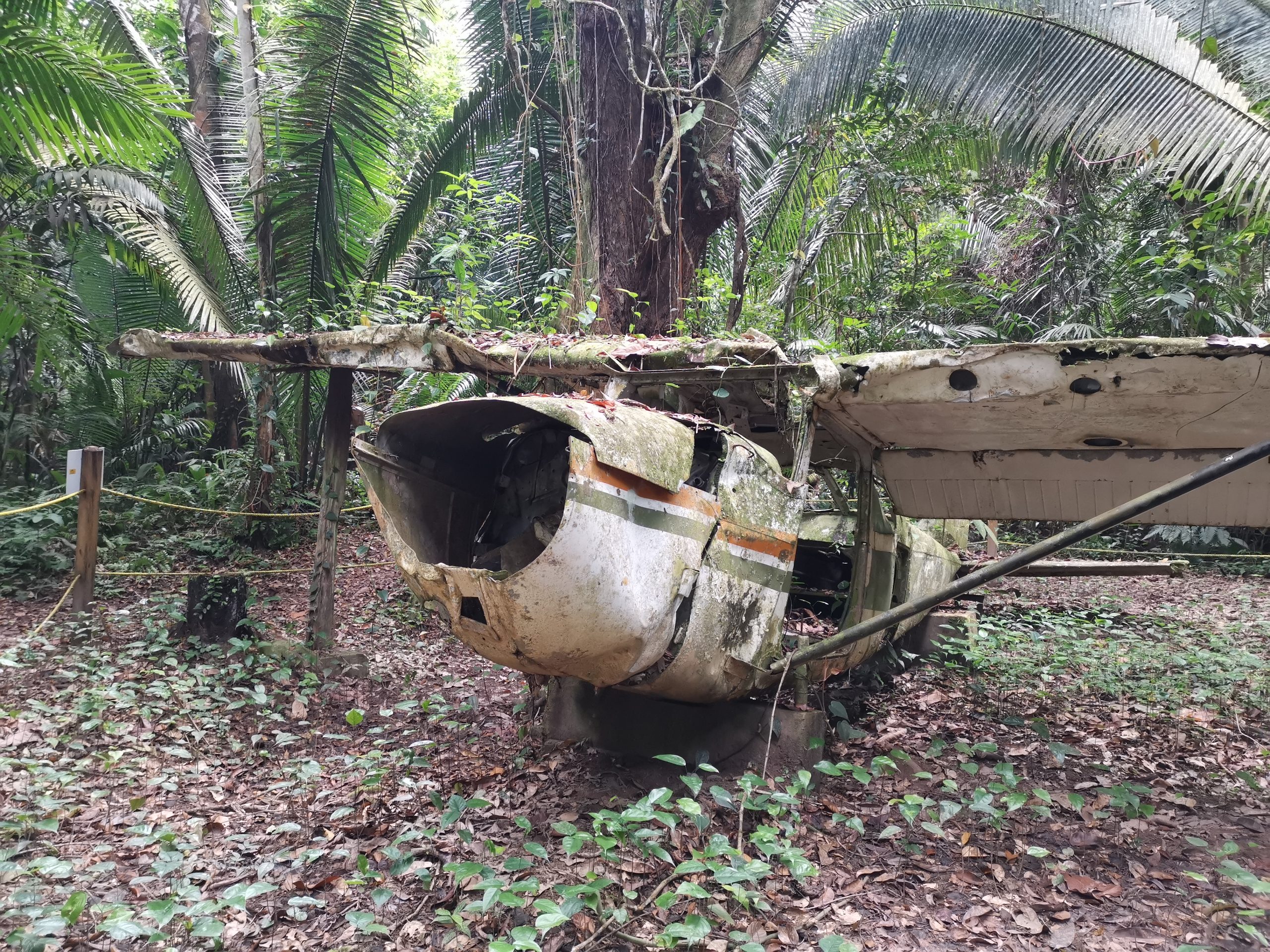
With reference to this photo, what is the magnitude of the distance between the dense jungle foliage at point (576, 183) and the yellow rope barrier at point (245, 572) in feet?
4.08

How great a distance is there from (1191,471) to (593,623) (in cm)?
438

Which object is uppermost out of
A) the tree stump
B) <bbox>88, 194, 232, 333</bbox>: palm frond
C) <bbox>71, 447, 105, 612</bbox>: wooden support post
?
<bbox>88, 194, 232, 333</bbox>: palm frond

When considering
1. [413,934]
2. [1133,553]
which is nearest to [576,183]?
[413,934]

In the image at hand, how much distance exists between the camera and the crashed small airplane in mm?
3615

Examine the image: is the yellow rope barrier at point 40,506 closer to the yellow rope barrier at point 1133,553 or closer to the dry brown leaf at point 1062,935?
the dry brown leaf at point 1062,935

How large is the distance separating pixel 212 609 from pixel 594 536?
17.5ft

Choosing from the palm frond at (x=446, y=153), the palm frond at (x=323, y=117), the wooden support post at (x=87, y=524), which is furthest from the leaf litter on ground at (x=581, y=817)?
the palm frond at (x=446, y=153)

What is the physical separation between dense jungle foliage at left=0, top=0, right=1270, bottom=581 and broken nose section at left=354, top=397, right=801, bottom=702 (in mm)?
2206

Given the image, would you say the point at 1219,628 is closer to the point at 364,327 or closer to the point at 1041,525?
the point at 1041,525

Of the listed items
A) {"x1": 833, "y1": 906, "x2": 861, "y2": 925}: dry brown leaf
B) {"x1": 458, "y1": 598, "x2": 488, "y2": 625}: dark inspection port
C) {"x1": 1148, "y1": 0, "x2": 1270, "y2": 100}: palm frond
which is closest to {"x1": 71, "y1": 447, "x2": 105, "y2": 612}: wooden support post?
{"x1": 458, "y1": 598, "x2": 488, "y2": 625}: dark inspection port

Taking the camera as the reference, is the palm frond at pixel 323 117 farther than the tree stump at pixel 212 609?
Yes

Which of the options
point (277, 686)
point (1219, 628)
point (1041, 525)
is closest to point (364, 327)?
point (277, 686)

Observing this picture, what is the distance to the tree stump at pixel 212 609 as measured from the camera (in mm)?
7277

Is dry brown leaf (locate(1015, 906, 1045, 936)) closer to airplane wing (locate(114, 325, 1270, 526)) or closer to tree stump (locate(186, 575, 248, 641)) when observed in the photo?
airplane wing (locate(114, 325, 1270, 526))
